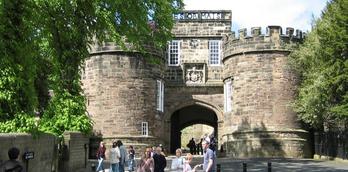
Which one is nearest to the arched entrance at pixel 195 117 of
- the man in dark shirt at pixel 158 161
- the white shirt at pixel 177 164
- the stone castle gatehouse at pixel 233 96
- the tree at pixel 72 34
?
the stone castle gatehouse at pixel 233 96

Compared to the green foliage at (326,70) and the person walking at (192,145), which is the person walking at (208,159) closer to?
the green foliage at (326,70)

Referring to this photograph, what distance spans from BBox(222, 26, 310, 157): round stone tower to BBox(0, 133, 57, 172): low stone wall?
17322 millimetres

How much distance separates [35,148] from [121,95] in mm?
19049

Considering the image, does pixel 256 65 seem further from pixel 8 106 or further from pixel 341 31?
pixel 8 106

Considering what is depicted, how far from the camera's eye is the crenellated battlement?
33750mm

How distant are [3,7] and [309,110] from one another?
21.2m

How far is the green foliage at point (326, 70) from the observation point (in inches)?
1094

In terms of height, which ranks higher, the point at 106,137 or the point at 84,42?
the point at 84,42

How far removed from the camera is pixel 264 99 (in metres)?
33.2

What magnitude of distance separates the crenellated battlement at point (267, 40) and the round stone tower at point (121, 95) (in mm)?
5367

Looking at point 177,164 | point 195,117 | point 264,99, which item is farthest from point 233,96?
point 177,164

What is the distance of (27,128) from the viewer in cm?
→ 1284

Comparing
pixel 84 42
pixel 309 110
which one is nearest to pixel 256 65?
pixel 309 110

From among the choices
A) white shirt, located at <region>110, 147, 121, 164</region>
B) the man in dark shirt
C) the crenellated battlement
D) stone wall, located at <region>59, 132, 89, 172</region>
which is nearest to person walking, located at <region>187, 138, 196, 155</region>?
the crenellated battlement
